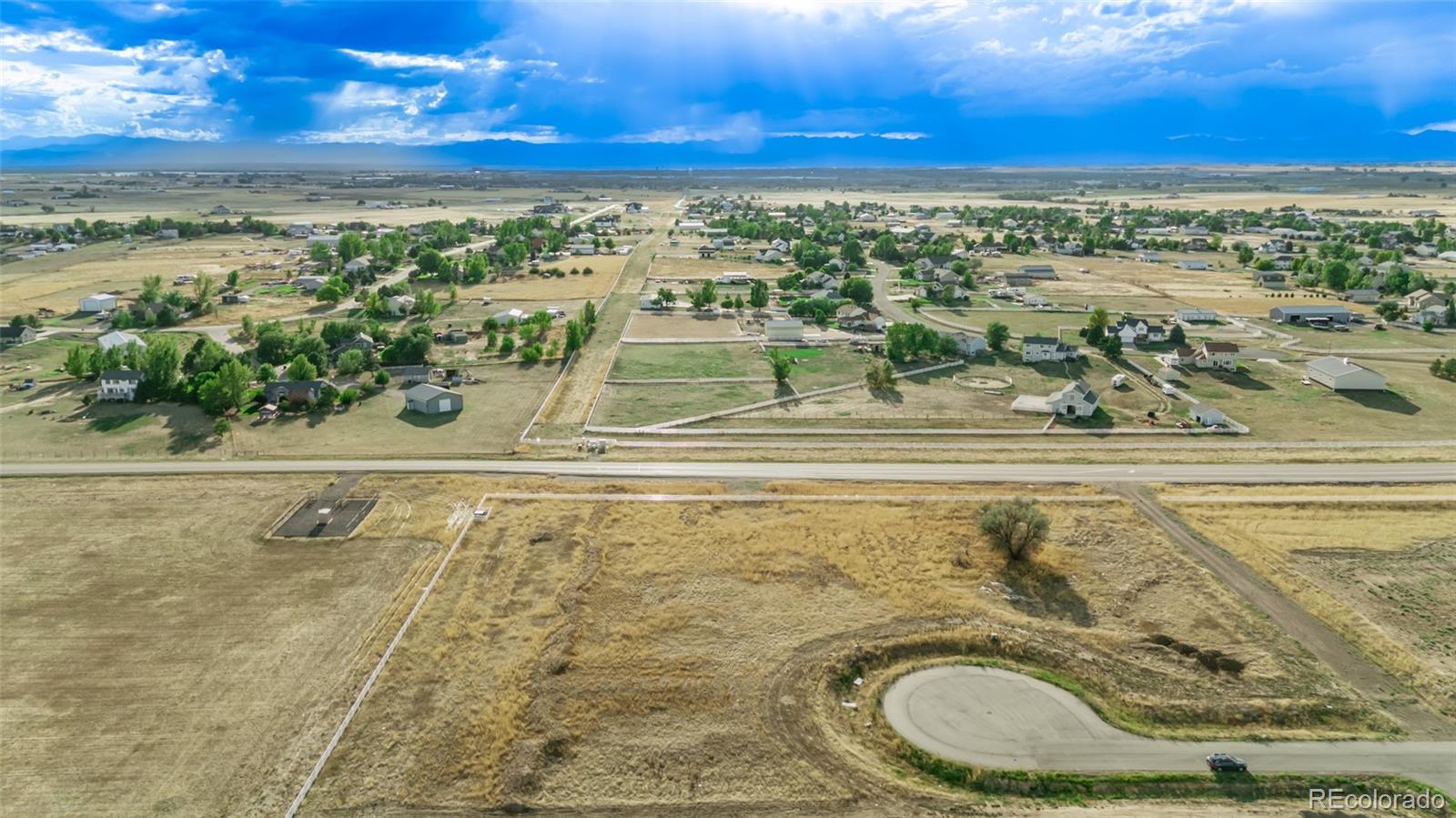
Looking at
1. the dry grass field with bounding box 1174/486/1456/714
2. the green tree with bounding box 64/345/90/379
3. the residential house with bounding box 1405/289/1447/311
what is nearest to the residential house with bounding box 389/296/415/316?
the green tree with bounding box 64/345/90/379

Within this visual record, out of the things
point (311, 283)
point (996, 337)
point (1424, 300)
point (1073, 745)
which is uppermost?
point (1424, 300)

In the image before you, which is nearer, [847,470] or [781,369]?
[847,470]

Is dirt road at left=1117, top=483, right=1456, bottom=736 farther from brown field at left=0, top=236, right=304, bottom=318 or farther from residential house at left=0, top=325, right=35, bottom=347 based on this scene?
residential house at left=0, top=325, right=35, bottom=347

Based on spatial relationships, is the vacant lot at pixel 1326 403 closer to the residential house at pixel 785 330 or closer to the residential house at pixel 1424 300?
the residential house at pixel 1424 300

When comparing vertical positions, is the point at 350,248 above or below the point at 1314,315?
above

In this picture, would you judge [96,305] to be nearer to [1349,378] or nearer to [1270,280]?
[1349,378]

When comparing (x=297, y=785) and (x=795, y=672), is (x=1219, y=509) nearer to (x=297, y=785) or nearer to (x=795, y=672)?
(x=795, y=672)

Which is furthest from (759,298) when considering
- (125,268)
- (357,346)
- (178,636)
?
(125,268)
